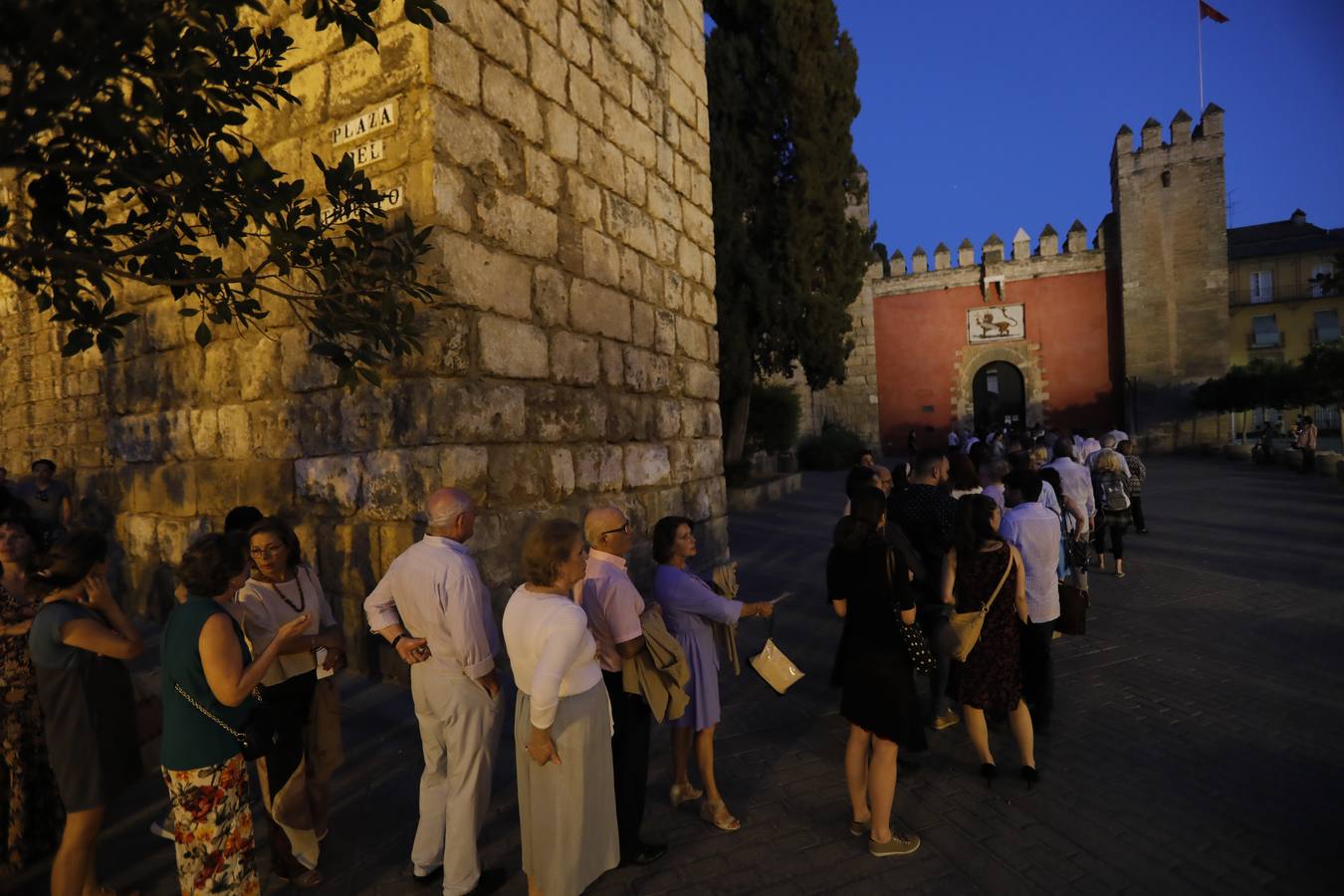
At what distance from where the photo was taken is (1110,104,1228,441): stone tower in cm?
2416

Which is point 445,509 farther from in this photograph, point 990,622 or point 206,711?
point 990,622

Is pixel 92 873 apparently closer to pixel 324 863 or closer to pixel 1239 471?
pixel 324 863

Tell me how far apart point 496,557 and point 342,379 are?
71.0 inches

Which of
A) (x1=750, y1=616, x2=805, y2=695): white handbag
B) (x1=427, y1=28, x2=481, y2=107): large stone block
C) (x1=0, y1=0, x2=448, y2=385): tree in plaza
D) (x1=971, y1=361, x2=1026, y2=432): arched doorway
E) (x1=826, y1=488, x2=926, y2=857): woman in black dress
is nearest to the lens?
(x1=0, y1=0, x2=448, y2=385): tree in plaza

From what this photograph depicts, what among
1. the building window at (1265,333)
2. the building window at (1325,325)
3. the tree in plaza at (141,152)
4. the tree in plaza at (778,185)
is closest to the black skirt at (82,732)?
the tree in plaza at (141,152)

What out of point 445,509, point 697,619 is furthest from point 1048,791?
point 445,509

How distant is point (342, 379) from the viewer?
253 cm

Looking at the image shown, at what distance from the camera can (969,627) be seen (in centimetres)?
357

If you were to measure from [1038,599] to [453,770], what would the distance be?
321 cm

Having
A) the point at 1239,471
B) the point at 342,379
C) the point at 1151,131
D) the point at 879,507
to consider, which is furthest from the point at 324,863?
the point at 1151,131

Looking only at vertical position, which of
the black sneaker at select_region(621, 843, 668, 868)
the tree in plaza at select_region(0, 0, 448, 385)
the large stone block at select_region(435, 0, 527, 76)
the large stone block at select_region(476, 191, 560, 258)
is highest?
the large stone block at select_region(435, 0, 527, 76)

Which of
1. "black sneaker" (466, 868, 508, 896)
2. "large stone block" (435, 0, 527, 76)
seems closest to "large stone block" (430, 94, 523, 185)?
"large stone block" (435, 0, 527, 76)

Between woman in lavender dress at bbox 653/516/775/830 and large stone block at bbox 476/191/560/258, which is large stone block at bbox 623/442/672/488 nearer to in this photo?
large stone block at bbox 476/191/560/258

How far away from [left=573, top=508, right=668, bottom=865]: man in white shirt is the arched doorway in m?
28.2
